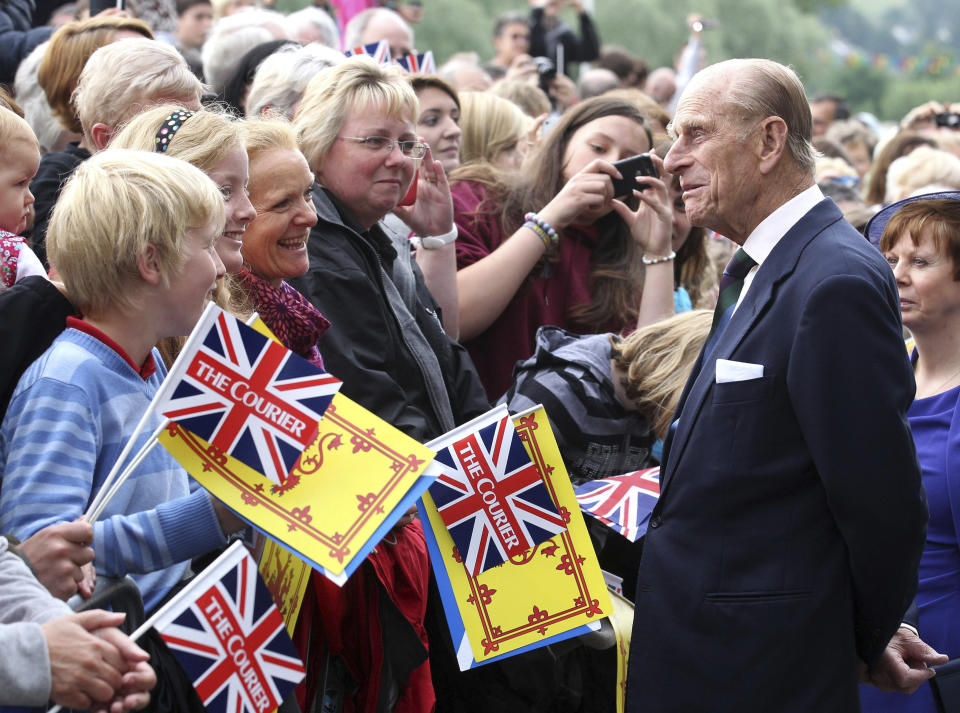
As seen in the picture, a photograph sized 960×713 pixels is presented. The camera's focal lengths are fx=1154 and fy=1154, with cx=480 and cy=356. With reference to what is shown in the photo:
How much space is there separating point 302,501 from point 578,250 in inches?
102

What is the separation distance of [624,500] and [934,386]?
1106 mm

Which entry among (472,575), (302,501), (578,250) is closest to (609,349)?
(578,250)

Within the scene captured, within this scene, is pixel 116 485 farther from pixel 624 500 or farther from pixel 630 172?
pixel 630 172

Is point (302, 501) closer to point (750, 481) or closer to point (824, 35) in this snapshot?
point (750, 481)

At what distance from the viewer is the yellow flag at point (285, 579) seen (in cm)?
269

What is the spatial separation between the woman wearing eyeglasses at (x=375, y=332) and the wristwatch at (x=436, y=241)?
6 cm

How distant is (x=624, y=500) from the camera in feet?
11.3

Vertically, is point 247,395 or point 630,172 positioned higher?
point 247,395

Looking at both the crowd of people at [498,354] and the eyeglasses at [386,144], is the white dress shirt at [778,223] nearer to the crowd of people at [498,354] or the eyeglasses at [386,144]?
the crowd of people at [498,354]

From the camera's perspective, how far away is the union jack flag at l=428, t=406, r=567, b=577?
9.31 ft

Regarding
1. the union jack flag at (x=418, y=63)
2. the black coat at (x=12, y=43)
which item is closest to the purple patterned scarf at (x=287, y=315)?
the union jack flag at (x=418, y=63)

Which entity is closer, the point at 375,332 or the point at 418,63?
the point at 375,332

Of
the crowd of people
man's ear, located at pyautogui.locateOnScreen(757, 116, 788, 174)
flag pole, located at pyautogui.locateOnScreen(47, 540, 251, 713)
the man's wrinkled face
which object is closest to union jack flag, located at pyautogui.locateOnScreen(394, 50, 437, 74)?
the crowd of people

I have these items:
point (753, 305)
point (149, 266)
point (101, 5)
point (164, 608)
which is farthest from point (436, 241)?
point (101, 5)
